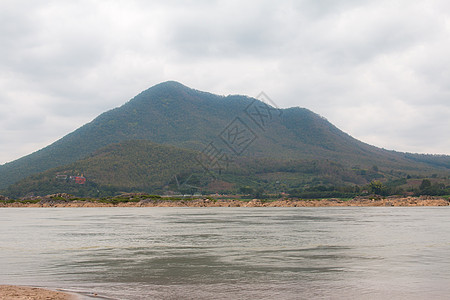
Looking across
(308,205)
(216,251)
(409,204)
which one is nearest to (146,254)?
(216,251)

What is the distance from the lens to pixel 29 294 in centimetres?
1227

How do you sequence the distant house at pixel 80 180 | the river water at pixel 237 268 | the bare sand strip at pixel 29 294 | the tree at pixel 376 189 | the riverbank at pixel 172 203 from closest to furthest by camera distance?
the bare sand strip at pixel 29 294 < the river water at pixel 237 268 < the riverbank at pixel 172 203 < the tree at pixel 376 189 < the distant house at pixel 80 180

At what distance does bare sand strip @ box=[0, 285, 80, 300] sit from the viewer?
11.8m

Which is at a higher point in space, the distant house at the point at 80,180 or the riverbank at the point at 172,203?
the distant house at the point at 80,180

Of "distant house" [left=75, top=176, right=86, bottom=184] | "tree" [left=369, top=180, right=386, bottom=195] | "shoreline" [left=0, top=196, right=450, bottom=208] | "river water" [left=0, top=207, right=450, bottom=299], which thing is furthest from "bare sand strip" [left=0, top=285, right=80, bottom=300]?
"distant house" [left=75, top=176, right=86, bottom=184]

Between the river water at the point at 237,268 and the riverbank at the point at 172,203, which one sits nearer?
the river water at the point at 237,268

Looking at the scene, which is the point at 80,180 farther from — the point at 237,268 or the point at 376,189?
the point at 237,268

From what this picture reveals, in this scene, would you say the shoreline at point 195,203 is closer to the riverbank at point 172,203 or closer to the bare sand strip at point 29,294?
the riverbank at point 172,203

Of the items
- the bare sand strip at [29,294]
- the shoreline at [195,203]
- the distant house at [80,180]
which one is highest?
the distant house at [80,180]

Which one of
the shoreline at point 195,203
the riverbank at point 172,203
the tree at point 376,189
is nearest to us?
the shoreline at point 195,203

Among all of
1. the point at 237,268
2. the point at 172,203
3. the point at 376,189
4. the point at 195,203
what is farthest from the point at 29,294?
the point at 376,189

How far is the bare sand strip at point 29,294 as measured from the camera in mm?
11799

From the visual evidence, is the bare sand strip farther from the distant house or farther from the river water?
the distant house

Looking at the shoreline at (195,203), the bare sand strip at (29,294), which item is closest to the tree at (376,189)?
the shoreline at (195,203)
